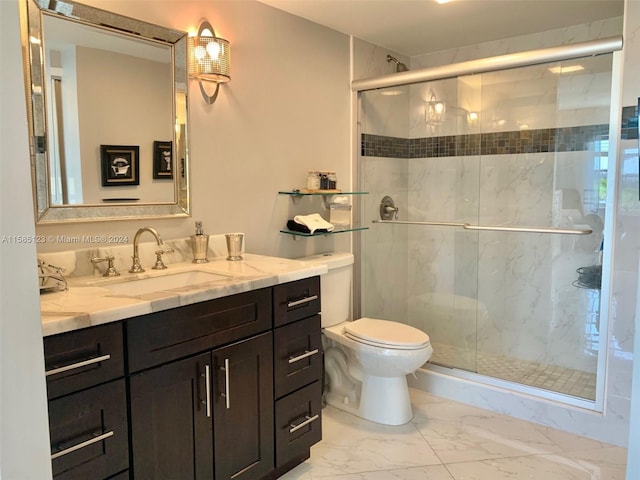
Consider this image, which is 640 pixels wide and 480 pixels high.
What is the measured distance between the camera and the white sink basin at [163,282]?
1.81 metres

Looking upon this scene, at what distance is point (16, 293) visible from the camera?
719 millimetres

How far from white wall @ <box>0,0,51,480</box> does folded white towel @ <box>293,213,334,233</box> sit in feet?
6.29

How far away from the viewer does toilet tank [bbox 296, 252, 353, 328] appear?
2.58 m

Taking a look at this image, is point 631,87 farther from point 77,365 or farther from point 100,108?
point 77,365

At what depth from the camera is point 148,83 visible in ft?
6.64

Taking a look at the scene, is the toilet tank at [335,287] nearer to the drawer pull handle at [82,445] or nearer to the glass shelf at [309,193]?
the glass shelf at [309,193]

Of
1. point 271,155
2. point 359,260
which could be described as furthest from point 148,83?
point 359,260

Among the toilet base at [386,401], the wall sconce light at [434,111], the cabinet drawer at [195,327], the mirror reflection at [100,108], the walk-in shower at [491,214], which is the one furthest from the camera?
the wall sconce light at [434,111]

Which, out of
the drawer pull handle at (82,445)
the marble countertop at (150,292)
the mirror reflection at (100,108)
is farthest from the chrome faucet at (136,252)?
the drawer pull handle at (82,445)

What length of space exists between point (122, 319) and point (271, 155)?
55.6 inches

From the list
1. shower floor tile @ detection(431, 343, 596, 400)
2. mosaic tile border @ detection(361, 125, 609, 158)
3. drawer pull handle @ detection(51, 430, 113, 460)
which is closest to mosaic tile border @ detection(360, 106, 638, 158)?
mosaic tile border @ detection(361, 125, 609, 158)

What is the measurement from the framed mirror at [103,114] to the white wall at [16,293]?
114 centimetres

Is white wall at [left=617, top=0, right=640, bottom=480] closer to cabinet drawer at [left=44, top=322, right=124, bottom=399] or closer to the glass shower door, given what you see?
the glass shower door

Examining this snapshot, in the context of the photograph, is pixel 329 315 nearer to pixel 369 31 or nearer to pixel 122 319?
pixel 122 319
